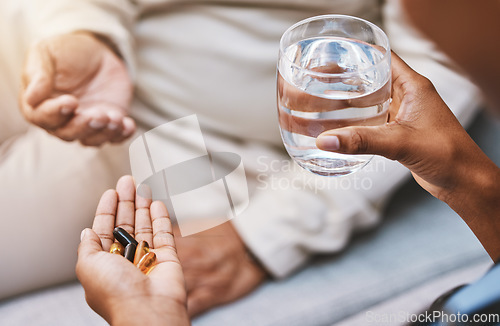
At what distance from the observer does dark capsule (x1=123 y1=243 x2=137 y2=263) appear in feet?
1.43

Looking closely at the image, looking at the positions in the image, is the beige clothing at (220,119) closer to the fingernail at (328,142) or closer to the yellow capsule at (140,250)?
the yellow capsule at (140,250)

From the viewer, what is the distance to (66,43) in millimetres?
669

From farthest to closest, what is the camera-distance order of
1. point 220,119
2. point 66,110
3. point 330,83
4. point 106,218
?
1. point 220,119
2. point 66,110
3. point 106,218
4. point 330,83

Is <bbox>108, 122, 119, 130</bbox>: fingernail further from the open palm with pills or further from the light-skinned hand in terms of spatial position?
the open palm with pills

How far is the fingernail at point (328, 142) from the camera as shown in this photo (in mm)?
370

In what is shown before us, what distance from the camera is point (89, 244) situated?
0.45 meters

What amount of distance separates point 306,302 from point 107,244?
0.26m

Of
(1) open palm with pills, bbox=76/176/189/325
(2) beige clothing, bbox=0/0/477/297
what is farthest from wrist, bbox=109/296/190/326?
(2) beige clothing, bbox=0/0/477/297

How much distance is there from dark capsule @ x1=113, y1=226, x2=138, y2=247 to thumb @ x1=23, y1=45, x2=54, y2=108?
9.8 inches

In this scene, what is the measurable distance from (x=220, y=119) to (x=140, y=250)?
1.05ft

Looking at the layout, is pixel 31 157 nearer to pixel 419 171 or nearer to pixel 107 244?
pixel 107 244

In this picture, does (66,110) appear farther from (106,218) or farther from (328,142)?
(328,142)

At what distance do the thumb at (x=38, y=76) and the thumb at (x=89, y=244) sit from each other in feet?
0.77

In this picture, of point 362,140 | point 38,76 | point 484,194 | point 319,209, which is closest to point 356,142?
point 362,140
